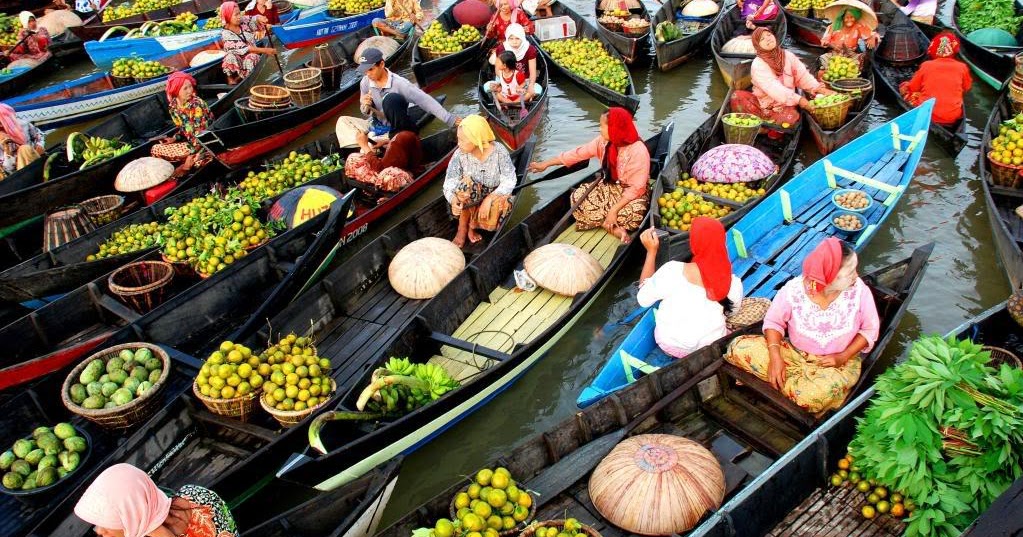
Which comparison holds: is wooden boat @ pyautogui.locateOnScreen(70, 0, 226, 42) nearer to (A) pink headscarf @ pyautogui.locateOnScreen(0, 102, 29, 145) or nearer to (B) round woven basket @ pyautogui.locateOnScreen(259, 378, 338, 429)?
(A) pink headscarf @ pyautogui.locateOnScreen(0, 102, 29, 145)

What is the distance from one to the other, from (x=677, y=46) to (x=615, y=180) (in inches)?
224

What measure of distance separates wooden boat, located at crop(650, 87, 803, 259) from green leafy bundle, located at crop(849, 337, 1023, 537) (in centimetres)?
281

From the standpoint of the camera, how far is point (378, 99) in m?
8.78

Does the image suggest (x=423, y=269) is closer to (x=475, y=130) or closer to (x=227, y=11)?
(x=475, y=130)

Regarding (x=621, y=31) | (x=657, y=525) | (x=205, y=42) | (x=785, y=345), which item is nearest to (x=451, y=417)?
(x=657, y=525)

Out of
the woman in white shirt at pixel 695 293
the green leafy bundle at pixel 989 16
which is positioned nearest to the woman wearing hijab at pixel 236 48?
the woman in white shirt at pixel 695 293

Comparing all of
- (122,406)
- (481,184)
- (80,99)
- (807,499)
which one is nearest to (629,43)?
(481,184)

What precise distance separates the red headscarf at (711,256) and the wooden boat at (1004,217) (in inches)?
136

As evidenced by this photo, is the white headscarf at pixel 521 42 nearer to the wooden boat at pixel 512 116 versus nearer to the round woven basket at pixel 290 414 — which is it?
the wooden boat at pixel 512 116

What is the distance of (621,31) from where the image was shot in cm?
1287

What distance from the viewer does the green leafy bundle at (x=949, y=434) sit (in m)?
3.65

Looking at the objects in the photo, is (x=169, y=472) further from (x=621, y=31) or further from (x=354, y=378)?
(x=621, y=31)

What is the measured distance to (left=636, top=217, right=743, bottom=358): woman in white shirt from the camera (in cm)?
478

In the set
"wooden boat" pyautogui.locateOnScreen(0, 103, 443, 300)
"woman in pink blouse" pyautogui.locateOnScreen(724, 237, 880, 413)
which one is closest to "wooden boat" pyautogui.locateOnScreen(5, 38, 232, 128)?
"wooden boat" pyautogui.locateOnScreen(0, 103, 443, 300)
